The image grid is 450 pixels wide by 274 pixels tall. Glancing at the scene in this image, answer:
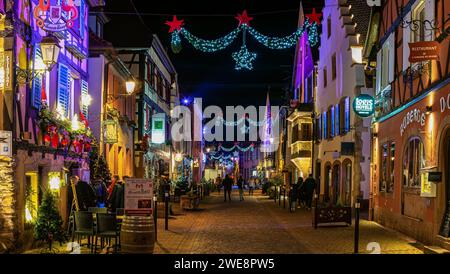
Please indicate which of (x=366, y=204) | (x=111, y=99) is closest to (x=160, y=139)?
(x=111, y=99)

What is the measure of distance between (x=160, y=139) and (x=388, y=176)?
62.3ft

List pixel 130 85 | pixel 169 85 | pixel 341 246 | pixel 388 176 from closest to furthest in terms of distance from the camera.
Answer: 1. pixel 341 246
2. pixel 388 176
3. pixel 130 85
4. pixel 169 85

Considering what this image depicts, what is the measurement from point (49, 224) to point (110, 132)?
9.93 meters

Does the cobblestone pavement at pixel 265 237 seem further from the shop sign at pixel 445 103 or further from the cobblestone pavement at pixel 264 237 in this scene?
the shop sign at pixel 445 103

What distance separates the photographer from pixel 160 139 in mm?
36000

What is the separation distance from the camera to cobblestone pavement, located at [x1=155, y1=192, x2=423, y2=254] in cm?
1391

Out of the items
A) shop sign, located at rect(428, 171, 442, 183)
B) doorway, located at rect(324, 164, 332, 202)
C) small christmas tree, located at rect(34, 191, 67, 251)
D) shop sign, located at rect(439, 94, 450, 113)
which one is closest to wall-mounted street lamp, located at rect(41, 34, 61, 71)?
small christmas tree, located at rect(34, 191, 67, 251)

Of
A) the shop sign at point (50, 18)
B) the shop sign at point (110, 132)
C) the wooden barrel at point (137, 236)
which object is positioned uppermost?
the shop sign at point (50, 18)

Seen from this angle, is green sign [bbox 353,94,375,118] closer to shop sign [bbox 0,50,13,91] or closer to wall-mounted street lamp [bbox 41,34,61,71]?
wall-mounted street lamp [bbox 41,34,61,71]

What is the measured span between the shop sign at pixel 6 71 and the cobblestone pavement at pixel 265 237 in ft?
16.5

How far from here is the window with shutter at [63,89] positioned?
16703 mm

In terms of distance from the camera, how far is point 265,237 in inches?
646

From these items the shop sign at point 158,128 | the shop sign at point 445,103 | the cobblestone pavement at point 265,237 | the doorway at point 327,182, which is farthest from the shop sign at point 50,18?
the shop sign at point 158,128

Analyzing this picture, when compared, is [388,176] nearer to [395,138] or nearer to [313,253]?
[395,138]
